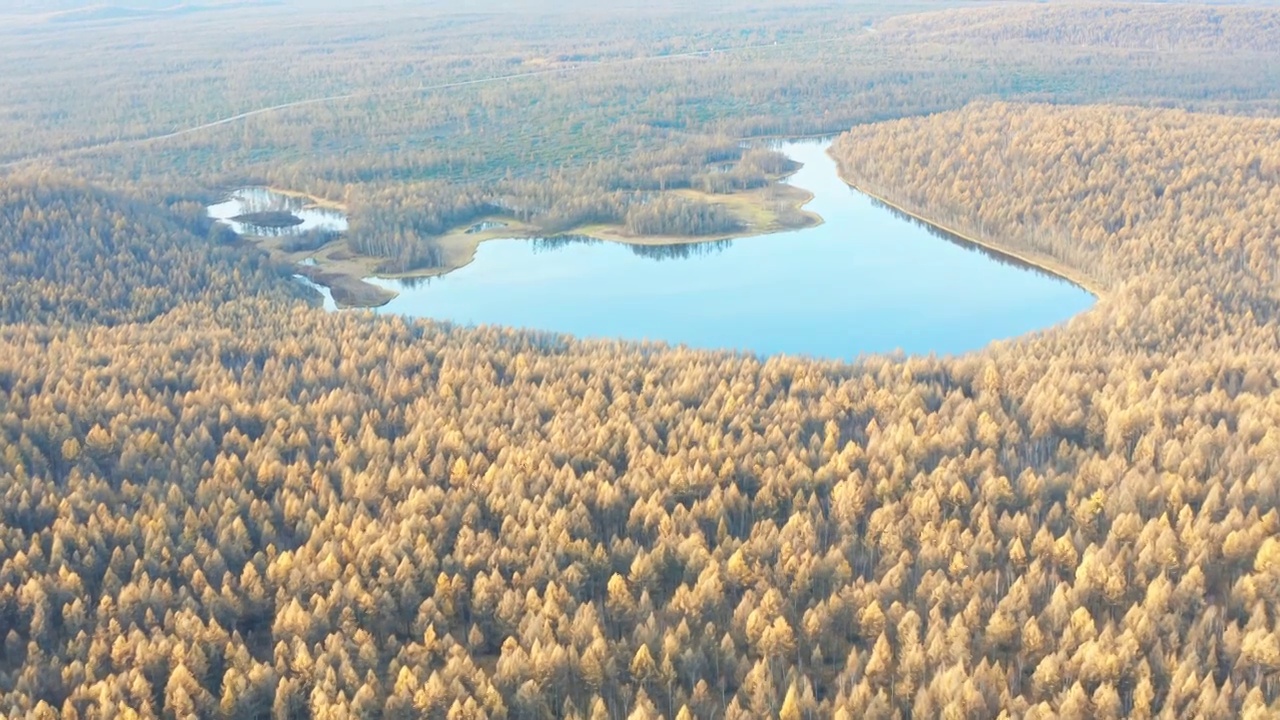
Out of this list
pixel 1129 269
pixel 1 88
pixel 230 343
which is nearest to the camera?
pixel 230 343

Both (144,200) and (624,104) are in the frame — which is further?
(624,104)

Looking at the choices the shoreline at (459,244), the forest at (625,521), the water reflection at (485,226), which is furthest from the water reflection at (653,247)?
the forest at (625,521)

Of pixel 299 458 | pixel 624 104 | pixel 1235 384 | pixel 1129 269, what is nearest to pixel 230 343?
pixel 299 458

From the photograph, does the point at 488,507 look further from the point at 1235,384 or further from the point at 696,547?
the point at 1235,384

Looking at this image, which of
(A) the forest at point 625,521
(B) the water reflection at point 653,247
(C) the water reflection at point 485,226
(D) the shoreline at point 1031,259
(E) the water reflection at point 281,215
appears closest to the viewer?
(A) the forest at point 625,521

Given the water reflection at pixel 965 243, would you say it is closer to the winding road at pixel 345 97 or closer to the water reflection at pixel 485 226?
the water reflection at pixel 485 226

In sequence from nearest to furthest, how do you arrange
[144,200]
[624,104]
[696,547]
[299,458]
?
[696,547], [299,458], [144,200], [624,104]

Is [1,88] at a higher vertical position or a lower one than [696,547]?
higher

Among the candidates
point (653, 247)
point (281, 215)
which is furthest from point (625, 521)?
point (281, 215)
